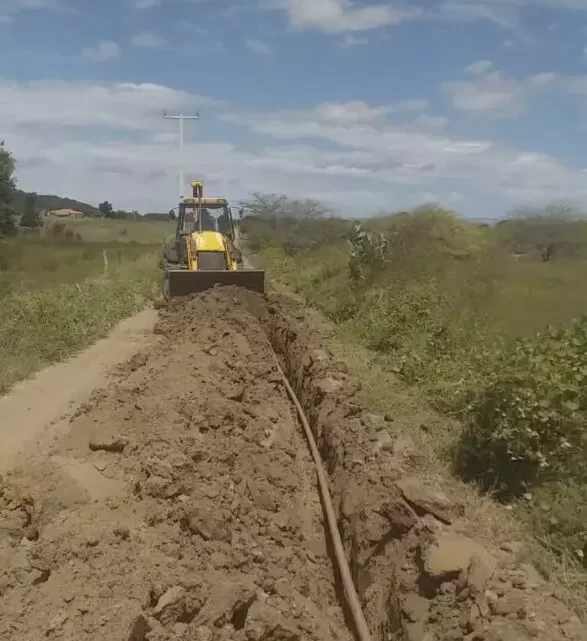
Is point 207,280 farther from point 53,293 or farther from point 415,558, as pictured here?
point 415,558

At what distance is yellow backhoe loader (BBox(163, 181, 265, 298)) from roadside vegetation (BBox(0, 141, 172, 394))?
166 centimetres

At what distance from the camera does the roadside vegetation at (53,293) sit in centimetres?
1226

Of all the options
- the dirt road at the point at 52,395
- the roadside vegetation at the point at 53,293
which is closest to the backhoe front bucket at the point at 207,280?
the dirt road at the point at 52,395

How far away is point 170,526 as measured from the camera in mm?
5805

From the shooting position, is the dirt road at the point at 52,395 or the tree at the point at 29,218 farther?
the tree at the point at 29,218

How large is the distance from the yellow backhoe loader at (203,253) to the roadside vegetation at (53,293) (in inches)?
65.4

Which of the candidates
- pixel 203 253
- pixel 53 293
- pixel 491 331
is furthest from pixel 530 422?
pixel 53 293

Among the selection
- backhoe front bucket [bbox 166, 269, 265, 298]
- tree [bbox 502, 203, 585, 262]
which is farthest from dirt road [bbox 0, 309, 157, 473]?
tree [bbox 502, 203, 585, 262]

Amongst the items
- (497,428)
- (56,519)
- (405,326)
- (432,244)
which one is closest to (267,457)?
(497,428)

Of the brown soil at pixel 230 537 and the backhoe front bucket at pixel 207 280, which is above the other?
the backhoe front bucket at pixel 207 280

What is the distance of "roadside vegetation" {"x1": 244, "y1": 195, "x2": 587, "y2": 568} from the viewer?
252 inches

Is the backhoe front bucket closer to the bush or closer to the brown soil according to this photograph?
the brown soil

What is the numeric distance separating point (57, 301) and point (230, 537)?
10.6m

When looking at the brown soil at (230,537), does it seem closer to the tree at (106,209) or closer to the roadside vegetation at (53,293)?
the roadside vegetation at (53,293)
